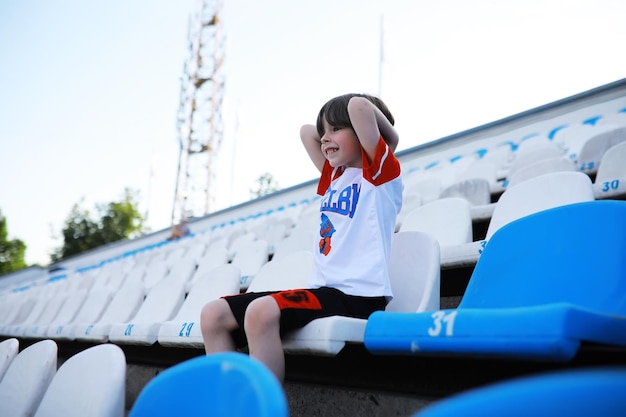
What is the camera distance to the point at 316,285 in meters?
1.25

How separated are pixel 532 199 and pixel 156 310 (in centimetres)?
149

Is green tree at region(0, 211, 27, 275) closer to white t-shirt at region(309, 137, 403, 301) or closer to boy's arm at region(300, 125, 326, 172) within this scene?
boy's arm at region(300, 125, 326, 172)

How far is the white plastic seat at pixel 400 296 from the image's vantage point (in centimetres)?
90

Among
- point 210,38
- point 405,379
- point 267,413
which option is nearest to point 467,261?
point 405,379

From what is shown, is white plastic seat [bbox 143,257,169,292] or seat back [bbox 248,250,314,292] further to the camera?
white plastic seat [bbox 143,257,169,292]

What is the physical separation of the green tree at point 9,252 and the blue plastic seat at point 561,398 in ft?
80.9

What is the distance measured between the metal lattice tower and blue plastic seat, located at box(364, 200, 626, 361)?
12.3 metres

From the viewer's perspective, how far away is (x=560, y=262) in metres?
0.98

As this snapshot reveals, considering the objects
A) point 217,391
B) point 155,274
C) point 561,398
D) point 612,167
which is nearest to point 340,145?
point 217,391

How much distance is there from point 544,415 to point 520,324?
36 centimetres

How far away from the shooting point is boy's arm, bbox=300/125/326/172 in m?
1.62

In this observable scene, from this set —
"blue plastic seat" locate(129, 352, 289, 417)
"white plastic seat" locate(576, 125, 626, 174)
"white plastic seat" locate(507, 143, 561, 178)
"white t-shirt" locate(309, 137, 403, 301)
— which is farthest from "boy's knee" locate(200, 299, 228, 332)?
"white plastic seat" locate(507, 143, 561, 178)

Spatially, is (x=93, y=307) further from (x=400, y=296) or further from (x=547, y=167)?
(x=547, y=167)

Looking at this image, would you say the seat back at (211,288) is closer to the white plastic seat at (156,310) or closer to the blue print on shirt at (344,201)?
the white plastic seat at (156,310)
